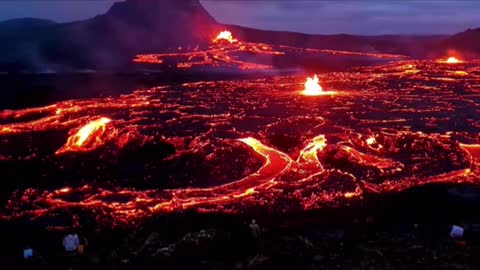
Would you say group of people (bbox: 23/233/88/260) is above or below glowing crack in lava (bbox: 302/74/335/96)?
below

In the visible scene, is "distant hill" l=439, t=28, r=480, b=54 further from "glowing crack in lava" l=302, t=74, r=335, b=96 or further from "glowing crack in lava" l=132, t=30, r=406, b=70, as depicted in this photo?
"glowing crack in lava" l=302, t=74, r=335, b=96

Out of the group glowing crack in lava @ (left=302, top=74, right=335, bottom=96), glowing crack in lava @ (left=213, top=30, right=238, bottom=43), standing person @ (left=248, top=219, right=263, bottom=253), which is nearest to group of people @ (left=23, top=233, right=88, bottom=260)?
standing person @ (left=248, top=219, right=263, bottom=253)

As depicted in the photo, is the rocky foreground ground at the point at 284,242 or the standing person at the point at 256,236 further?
the standing person at the point at 256,236

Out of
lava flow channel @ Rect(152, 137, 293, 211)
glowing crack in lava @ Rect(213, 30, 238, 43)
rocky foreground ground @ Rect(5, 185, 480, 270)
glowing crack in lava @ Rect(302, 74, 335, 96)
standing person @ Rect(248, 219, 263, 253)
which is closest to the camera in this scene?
rocky foreground ground @ Rect(5, 185, 480, 270)

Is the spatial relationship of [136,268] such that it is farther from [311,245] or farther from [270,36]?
[270,36]

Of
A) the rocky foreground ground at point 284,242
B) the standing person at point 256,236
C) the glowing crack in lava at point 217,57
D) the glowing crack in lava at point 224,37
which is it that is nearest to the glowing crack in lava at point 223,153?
the rocky foreground ground at point 284,242

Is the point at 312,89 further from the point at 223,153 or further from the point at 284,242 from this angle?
the point at 284,242

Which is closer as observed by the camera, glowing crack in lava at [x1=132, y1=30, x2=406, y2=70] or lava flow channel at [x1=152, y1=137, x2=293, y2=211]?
lava flow channel at [x1=152, y1=137, x2=293, y2=211]

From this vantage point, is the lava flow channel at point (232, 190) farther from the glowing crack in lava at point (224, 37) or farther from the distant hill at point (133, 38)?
the glowing crack in lava at point (224, 37)
